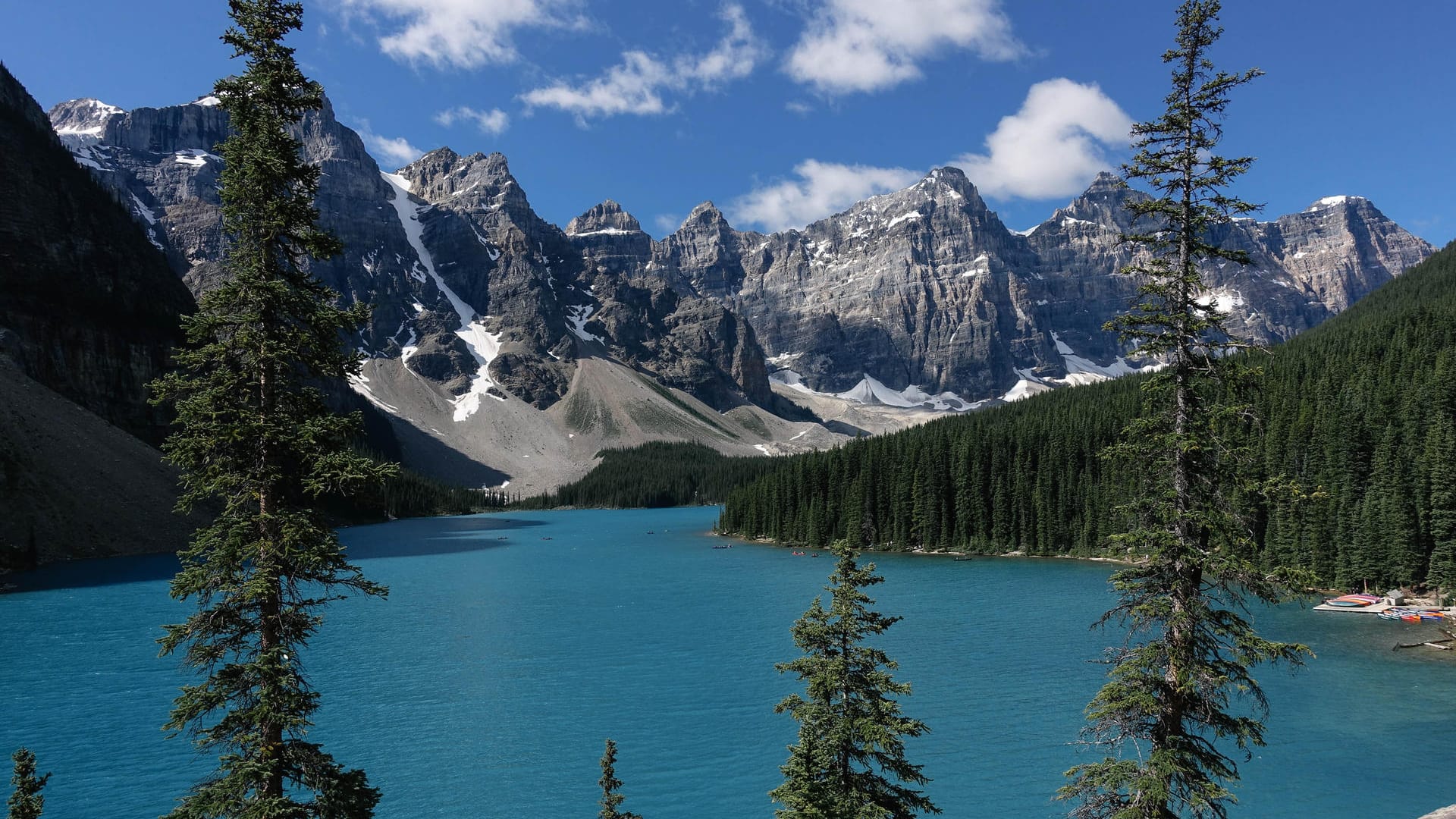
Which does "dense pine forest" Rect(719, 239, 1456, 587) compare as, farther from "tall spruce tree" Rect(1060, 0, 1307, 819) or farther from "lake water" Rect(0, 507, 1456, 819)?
"tall spruce tree" Rect(1060, 0, 1307, 819)

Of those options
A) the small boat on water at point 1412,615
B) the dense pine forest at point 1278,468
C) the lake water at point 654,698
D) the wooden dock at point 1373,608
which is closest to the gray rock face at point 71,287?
the lake water at point 654,698

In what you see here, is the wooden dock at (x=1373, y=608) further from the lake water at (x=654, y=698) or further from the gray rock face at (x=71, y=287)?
the gray rock face at (x=71, y=287)

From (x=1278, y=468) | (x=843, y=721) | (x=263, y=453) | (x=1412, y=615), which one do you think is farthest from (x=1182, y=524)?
(x=1278, y=468)

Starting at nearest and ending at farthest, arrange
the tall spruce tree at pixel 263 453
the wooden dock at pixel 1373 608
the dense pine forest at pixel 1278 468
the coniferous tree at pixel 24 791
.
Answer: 1. the coniferous tree at pixel 24 791
2. the tall spruce tree at pixel 263 453
3. the wooden dock at pixel 1373 608
4. the dense pine forest at pixel 1278 468

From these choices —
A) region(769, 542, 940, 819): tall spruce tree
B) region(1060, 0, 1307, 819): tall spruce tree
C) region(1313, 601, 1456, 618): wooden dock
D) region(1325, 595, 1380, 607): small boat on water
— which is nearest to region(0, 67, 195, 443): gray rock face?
region(769, 542, 940, 819): tall spruce tree

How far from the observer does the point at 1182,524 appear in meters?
14.6

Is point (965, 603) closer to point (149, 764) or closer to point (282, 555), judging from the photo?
point (149, 764)

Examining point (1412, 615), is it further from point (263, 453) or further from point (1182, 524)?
point (263, 453)

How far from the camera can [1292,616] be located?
62062 millimetres

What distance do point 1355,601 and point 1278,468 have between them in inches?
832

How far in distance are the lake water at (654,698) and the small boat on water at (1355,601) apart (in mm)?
2488

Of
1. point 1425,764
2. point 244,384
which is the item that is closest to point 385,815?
point 244,384

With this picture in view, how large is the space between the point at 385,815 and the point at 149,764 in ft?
43.1

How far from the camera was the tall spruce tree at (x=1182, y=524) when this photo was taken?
14227 millimetres
